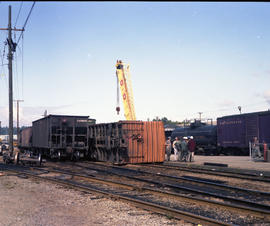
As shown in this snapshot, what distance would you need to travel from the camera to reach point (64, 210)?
300 inches

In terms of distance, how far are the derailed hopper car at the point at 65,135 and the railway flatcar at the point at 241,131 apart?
39.0 feet

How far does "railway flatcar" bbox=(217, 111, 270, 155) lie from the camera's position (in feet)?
78.0

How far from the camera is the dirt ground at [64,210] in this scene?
6.61 metres

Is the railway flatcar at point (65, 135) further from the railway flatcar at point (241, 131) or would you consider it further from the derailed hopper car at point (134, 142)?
the railway flatcar at point (241, 131)

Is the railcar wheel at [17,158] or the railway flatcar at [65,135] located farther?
the railway flatcar at [65,135]

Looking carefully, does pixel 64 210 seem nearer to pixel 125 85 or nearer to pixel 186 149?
pixel 186 149

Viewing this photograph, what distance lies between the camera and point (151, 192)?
968 centimetres

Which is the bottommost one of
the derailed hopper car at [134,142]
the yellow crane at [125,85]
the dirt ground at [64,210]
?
the dirt ground at [64,210]

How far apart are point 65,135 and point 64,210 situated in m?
14.7

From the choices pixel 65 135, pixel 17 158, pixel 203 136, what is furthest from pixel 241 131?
pixel 17 158

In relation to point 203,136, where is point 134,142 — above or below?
below

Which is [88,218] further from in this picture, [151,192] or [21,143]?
[21,143]

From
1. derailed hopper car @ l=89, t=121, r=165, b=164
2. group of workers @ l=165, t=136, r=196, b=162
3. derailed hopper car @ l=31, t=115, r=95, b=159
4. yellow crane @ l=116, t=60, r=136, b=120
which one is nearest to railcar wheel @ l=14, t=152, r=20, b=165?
derailed hopper car @ l=31, t=115, r=95, b=159

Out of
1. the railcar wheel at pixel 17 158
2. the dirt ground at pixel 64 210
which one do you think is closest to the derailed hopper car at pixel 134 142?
the railcar wheel at pixel 17 158
